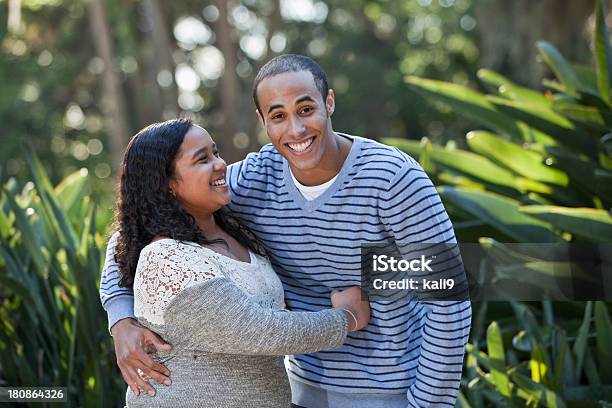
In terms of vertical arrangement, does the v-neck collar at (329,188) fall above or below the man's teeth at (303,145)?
below

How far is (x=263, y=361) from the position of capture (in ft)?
9.59

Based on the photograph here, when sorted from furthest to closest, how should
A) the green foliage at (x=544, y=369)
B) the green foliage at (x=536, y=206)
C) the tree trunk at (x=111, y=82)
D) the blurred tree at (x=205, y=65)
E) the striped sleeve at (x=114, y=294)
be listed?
the blurred tree at (x=205, y=65)
the tree trunk at (x=111, y=82)
the green foliage at (x=536, y=206)
the green foliage at (x=544, y=369)
the striped sleeve at (x=114, y=294)

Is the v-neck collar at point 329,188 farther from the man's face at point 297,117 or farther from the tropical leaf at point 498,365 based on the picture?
the tropical leaf at point 498,365

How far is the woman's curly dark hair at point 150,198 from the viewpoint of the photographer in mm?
2887

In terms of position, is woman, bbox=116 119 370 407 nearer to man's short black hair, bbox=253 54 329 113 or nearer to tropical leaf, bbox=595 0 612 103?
man's short black hair, bbox=253 54 329 113

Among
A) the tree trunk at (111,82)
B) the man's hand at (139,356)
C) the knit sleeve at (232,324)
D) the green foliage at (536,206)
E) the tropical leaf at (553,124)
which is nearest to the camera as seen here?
the knit sleeve at (232,324)

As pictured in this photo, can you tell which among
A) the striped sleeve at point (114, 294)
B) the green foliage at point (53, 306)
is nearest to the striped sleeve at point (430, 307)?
the striped sleeve at point (114, 294)

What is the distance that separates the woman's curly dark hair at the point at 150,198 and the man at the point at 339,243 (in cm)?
21

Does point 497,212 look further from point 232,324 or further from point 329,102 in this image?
point 232,324

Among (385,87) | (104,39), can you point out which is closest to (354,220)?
(104,39)

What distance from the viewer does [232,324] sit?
266 cm

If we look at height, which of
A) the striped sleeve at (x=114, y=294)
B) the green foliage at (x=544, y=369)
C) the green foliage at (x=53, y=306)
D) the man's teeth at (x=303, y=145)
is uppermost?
the man's teeth at (x=303, y=145)

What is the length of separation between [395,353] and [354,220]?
41 centimetres

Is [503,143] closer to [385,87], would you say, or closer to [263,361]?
[263,361]
